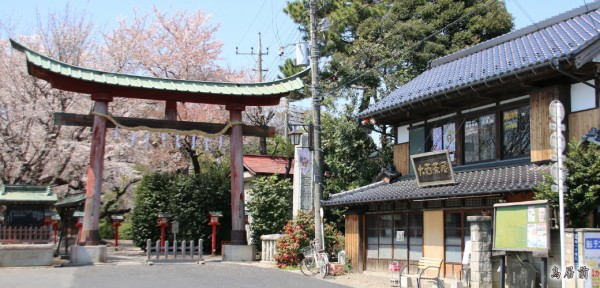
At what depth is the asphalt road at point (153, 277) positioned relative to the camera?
16.6 metres

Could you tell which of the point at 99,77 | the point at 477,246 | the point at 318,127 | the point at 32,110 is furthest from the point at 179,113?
the point at 477,246

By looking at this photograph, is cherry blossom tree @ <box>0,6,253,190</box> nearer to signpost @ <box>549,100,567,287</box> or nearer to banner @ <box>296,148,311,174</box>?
banner @ <box>296,148,311,174</box>

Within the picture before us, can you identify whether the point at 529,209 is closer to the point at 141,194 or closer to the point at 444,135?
the point at 444,135

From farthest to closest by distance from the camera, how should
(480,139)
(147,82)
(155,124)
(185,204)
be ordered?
(185,204), (155,124), (147,82), (480,139)

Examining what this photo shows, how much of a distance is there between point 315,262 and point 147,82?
33.1 feet

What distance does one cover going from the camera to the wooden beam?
23278 millimetres

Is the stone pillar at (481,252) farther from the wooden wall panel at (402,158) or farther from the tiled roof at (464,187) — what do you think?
the wooden wall panel at (402,158)

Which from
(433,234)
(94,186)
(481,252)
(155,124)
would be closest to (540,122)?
(481,252)

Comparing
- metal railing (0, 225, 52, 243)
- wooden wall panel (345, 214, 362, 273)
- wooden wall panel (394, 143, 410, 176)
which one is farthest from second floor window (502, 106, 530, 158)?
metal railing (0, 225, 52, 243)

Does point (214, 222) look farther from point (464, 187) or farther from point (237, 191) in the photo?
point (464, 187)

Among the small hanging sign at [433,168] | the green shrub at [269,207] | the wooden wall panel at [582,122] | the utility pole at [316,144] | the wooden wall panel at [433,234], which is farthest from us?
the green shrub at [269,207]

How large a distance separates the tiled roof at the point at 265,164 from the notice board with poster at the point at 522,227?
21436 millimetres

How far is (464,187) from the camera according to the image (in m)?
16.3

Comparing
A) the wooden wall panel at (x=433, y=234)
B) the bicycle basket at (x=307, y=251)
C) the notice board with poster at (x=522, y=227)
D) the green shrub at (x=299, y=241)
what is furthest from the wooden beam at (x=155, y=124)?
the notice board with poster at (x=522, y=227)
